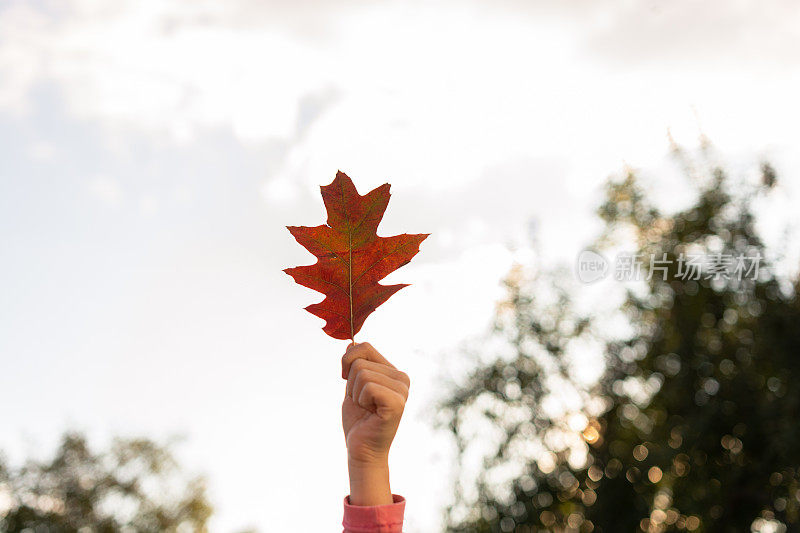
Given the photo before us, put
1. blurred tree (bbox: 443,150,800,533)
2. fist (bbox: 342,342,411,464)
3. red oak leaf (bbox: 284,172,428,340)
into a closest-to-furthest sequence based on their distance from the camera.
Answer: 1. fist (bbox: 342,342,411,464)
2. red oak leaf (bbox: 284,172,428,340)
3. blurred tree (bbox: 443,150,800,533)

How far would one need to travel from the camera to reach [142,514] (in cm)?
2948

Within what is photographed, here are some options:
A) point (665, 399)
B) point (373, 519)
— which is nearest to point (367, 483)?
point (373, 519)

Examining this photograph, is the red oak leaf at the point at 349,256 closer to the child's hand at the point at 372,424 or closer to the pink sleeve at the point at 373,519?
the child's hand at the point at 372,424

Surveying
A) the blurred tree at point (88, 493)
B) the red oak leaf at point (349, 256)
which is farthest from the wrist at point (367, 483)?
the blurred tree at point (88, 493)

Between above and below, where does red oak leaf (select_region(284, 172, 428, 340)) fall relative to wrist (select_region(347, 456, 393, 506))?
above

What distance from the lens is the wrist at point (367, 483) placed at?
8.40 ft

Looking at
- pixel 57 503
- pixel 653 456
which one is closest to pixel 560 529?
pixel 653 456

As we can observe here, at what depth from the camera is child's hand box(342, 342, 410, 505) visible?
8.11 ft

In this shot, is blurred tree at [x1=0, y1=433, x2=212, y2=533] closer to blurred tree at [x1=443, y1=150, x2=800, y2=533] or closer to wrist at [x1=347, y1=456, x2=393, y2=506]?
blurred tree at [x1=443, y1=150, x2=800, y2=533]

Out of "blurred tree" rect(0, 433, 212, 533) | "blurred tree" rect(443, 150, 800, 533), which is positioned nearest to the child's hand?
"blurred tree" rect(443, 150, 800, 533)

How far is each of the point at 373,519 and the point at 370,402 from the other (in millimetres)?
436

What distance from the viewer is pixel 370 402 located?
8.06 feet

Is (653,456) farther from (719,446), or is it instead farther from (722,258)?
(722,258)

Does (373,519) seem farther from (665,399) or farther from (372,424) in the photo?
(665,399)
